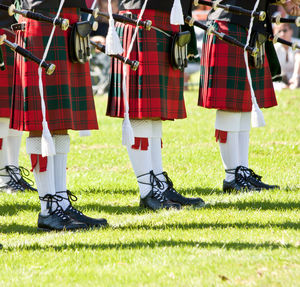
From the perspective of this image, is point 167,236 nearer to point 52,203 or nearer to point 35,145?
point 52,203

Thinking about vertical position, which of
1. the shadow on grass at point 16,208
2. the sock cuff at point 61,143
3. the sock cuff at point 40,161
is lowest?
the shadow on grass at point 16,208

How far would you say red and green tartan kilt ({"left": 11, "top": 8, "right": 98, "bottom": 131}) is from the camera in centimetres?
334

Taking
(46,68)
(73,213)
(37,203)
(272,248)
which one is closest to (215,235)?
(272,248)

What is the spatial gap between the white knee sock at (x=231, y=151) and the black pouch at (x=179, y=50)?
64 cm

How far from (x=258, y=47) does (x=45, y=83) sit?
1.52 meters

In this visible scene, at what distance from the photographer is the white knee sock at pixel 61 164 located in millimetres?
3484

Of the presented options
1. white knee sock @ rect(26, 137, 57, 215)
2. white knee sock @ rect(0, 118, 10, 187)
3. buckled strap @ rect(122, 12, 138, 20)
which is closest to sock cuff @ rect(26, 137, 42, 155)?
white knee sock @ rect(26, 137, 57, 215)

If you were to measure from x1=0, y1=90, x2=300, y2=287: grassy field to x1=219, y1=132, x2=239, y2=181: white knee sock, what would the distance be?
0.63ft

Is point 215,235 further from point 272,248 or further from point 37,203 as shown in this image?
point 37,203

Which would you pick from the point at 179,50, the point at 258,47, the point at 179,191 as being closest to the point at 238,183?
the point at 179,191

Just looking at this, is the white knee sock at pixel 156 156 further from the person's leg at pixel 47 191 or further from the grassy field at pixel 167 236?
the person's leg at pixel 47 191

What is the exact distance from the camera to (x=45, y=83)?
11.1 ft

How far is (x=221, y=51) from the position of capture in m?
4.30

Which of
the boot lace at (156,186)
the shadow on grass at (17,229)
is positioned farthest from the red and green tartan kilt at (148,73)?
the shadow on grass at (17,229)
